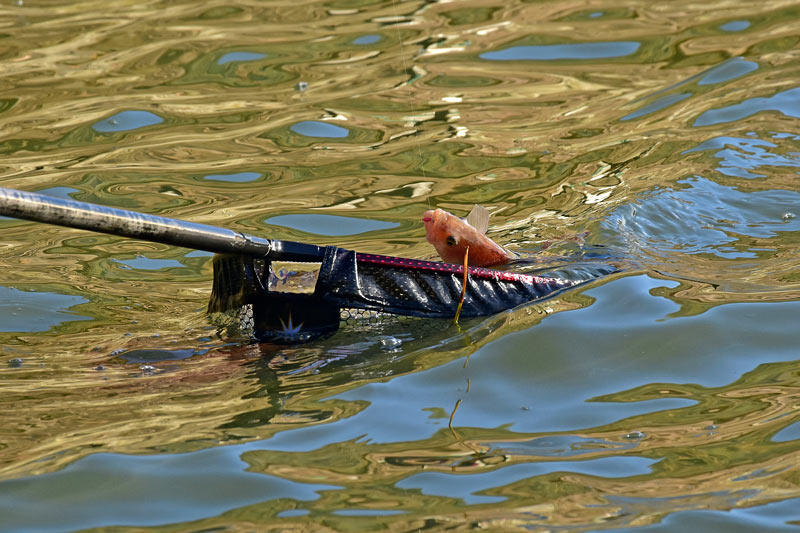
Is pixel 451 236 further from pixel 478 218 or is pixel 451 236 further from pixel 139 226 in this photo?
pixel 139 226

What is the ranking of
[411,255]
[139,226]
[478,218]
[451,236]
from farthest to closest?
1. [411,255]
2. [478,218]
3. [451,236]
4. [139,226]

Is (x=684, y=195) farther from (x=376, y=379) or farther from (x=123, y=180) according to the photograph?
(x=123, y=180)

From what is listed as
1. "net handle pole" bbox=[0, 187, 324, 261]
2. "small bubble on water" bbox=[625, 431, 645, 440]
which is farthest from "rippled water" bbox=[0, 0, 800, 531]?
"net handle pole" bbox=[0, 187, 324, 261]

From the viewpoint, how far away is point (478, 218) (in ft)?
15.0

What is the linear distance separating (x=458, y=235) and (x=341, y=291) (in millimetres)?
696

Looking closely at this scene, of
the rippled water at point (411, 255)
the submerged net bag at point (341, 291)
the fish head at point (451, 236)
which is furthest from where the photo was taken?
the fish head at point (451, 236)

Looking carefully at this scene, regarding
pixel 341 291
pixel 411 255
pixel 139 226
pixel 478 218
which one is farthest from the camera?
pixel 411 255

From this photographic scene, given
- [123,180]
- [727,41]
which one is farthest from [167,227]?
[727,41]

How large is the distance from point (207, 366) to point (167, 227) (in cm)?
61

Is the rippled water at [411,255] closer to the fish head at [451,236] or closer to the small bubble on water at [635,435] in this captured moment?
the small bubble on water at [635,435]

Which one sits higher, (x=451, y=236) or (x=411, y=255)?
(x=451, y=236)

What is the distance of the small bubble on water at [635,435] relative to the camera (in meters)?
3.17

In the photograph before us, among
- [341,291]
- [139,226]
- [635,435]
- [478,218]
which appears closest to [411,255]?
[478,218]

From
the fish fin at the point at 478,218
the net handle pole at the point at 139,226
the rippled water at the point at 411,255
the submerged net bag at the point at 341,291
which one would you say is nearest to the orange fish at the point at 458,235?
the fish fin at the point at 478,218
